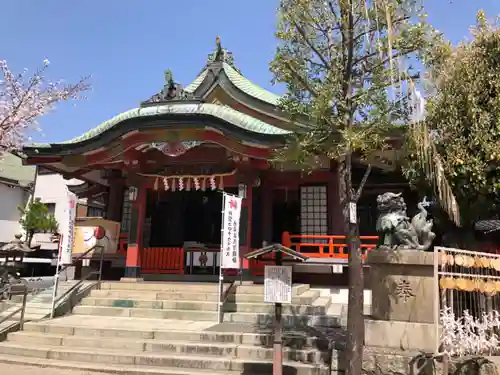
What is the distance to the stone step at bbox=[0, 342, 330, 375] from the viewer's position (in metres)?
7.78

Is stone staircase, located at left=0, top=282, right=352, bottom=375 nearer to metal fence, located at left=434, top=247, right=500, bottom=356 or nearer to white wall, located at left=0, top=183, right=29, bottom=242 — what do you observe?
metal fence, located at left=434, top=247, right=500, bottom=356

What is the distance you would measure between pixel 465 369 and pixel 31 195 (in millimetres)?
34812

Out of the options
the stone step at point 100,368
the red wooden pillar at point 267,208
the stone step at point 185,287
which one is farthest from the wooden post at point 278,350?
the red wooden pillar at point 267,208

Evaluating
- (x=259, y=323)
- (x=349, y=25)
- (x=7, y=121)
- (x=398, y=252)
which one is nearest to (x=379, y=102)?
Result: (x=349, y=25)

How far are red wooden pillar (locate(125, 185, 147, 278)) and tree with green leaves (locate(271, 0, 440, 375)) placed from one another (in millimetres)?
8688

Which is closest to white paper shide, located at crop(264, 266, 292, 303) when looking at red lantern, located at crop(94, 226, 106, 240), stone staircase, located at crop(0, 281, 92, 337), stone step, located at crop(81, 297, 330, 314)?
stone step, located at crop(81, 297, 330, 314)

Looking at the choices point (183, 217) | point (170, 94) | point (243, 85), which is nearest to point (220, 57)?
point (243, 85)

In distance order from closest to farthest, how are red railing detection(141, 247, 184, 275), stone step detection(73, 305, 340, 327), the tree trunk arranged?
1. the tree trunk
2. stone step detection(73, 305, 340, 327)
3. red railing detection(141, 247, 184, 275)

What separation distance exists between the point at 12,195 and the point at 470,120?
1383 inches

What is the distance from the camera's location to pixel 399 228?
7.76 metres

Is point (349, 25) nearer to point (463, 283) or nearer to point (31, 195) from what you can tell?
point (463, 283)

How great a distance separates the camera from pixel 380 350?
7148mm

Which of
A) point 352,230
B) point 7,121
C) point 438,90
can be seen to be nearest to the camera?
point 7,121

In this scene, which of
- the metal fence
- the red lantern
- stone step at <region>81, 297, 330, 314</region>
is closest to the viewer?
the metal fence
